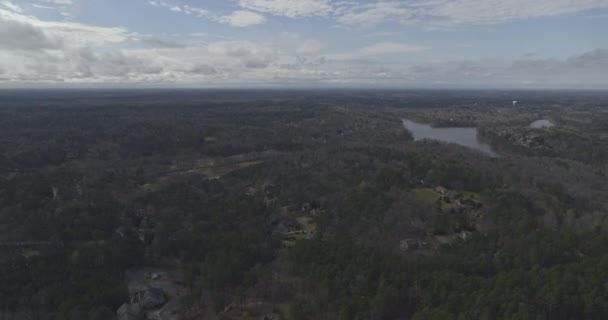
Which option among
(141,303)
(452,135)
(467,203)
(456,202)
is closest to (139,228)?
(141,303)

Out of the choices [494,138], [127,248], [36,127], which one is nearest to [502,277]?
[127,248]

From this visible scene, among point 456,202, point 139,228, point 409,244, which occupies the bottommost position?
point 139,228

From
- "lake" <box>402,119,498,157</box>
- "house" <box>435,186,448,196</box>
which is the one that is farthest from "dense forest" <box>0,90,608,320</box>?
"lake" <box>402,119,498,157</box>

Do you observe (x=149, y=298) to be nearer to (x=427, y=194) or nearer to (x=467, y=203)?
(x=467, y=203)

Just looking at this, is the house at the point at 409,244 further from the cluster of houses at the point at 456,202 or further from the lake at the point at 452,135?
the lake at the point at 452,135

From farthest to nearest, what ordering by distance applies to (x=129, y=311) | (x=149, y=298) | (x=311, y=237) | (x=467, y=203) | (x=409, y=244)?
1. (x=467, y=203)
2. (x=311, y=237)
3. (x=409, y=244)
4. (x=149, y=298)
5. (x=129, y=311)

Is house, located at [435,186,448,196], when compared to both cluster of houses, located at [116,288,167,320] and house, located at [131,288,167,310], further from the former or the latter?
house, located at [131,288,167,310]
